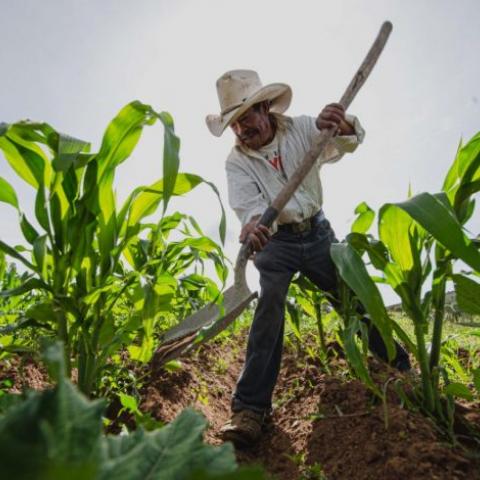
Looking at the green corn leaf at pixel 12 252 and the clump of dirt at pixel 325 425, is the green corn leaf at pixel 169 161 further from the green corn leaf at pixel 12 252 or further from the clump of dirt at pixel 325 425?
the clump of dirt at pixel 325 425

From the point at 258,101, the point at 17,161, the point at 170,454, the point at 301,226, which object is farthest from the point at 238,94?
the point at 170,454

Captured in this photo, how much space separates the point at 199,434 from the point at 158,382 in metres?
1.54

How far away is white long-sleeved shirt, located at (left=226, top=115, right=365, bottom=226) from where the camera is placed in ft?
5.78

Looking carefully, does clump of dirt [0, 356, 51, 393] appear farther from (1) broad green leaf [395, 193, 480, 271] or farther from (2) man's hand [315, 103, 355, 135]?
(2) man's hand [315, 103, 355, 135]

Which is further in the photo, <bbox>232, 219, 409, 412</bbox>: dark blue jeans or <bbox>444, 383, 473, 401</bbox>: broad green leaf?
<bbox>232, 219, 409, 412</bbox>: dark blue jeans

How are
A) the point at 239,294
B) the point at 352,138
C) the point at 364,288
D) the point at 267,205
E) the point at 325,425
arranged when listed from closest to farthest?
the point at 364,288, the point at 325,425, the point at 239,294, the point at 267,205, the point at 352,138

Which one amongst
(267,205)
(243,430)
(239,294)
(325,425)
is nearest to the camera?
(325,425)

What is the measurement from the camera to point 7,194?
1012mm

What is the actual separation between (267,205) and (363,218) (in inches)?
15.6

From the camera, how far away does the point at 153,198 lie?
3.53ft

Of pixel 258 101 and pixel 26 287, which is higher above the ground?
pixel 258 101

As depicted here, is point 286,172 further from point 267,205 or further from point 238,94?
point 238,94

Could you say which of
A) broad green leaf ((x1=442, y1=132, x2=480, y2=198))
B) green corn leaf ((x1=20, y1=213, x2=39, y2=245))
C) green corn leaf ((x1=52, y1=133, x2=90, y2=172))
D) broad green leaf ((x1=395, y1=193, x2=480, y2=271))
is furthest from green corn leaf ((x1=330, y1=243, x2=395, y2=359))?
green corn leaf ((x1=20, y1=213, x2=39, y2=245))

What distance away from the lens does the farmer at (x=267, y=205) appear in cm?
157
